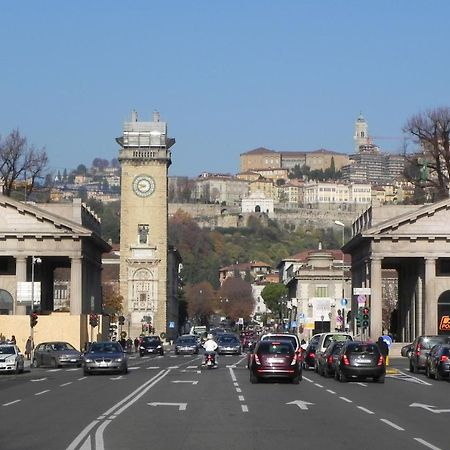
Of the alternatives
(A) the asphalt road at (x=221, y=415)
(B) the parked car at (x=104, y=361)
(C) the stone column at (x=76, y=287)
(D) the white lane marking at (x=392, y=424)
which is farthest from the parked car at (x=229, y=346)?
(D) the white lane marking at (x=392, y=424)

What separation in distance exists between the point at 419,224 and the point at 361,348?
4720 cm

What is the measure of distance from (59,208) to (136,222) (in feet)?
190

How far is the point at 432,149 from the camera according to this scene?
10681 centimetres

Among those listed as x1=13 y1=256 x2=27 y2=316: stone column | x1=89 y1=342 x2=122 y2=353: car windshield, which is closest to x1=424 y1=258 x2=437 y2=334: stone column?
x1=13 y1=256 x2=27 y2=316: stone column

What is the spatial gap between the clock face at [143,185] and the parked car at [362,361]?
11126 cm

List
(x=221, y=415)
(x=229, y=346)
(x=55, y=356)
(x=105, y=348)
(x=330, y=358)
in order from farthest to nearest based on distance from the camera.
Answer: (x=229, y=346) → (x=55, y=356) → (x=105, y=348) → (x=330, y=358) → (x=221, y=415)

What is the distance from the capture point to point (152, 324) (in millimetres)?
158875

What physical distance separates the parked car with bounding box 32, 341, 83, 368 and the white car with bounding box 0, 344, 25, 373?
8.33m

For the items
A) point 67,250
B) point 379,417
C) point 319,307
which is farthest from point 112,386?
point 319,307

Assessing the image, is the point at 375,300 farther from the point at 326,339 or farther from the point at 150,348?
the point at 326,339

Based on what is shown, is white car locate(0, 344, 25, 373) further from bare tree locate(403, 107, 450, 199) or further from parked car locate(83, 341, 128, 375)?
bare tree locate(403, 107, 450, 199)

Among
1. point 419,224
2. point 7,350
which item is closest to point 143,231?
point 419,224

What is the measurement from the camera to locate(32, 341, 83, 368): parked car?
220ft

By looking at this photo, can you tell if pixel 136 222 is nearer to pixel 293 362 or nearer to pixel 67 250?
pixel 67 250
